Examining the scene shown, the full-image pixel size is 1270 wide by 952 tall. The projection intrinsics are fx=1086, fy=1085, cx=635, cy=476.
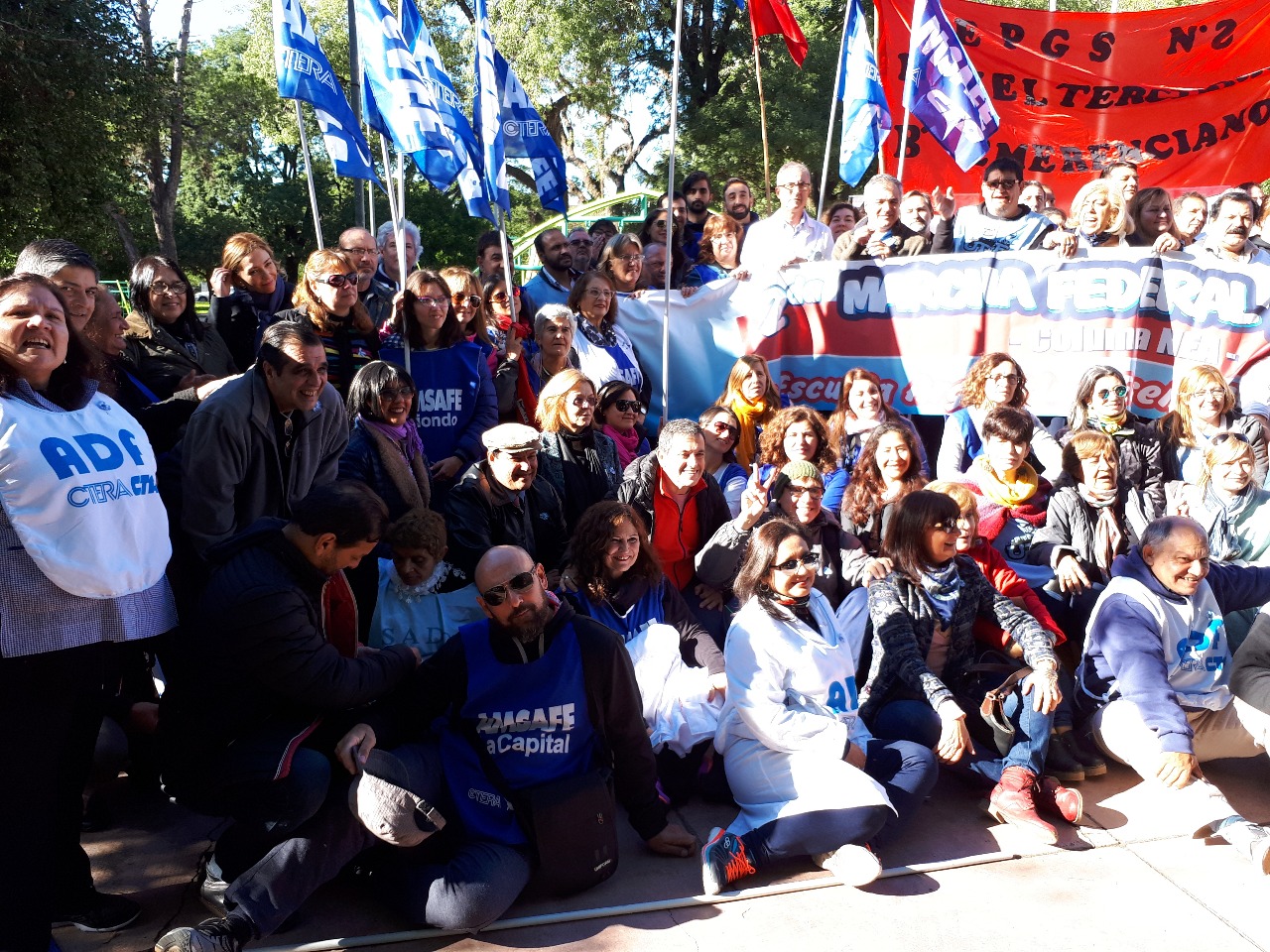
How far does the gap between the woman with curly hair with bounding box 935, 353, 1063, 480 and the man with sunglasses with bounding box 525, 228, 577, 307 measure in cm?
244

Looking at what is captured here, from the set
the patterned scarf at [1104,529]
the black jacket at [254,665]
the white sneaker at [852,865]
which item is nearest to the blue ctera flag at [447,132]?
the black jacket at [254,665]

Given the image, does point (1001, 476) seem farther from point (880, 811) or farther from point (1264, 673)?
point (880, 811)

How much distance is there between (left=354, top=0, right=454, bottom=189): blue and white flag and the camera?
19.5ft

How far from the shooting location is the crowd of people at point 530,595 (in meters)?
3.01

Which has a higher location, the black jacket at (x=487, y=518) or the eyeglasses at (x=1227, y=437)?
the eyeglasses at (x=1227, y=437)

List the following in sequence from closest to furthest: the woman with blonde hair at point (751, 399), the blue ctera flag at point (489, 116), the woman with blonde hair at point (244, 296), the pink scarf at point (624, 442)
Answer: the woman with blonde hair at point (244, 296) → the pink scarf at point (624, 442) → the woman with blonde hair at point (751, 399) → the blue ctera flag at point (489, 116)

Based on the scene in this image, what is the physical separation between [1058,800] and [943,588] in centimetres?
86

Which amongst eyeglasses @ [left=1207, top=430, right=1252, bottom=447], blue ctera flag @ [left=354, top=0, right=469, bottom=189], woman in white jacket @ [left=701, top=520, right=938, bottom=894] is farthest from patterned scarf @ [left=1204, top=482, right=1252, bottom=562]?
blue ctera flag @ [left=354, top=0, right=469, bottom=189]

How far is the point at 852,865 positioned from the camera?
11.5ft

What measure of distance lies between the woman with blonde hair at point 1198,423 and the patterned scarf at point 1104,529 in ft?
2.21

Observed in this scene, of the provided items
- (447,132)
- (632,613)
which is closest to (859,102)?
(447,132)

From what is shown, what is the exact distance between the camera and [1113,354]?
257 inches

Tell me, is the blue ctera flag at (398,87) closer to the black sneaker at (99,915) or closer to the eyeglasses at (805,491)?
the eyeglasses at (805,491)

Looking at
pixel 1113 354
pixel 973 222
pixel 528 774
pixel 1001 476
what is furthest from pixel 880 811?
pixel 973 222
